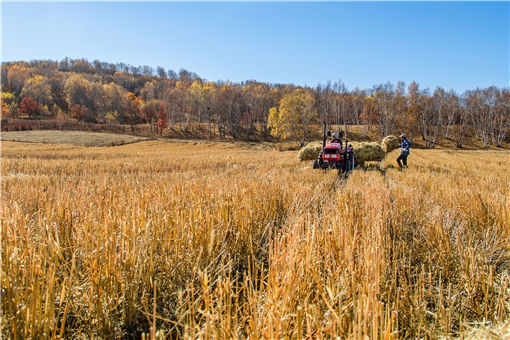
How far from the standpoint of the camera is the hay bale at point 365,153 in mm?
14492

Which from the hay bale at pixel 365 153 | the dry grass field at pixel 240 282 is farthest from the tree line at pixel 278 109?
the dry grass field at pixel 240 282

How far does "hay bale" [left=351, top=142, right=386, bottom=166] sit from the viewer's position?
14.5 m

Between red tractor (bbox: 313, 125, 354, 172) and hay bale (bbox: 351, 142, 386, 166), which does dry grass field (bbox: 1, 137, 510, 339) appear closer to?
red tractor (bbox: 313, 125, 354, 172)

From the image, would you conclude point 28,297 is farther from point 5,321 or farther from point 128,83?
point 128,83

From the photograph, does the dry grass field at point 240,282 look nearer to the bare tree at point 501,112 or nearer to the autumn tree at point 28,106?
the bare tree at point 501,112

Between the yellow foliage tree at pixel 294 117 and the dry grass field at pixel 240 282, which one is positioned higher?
the yellow foliage tree at pixel 294 117

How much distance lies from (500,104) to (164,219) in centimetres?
7724

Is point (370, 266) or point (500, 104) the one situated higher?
point (500, 104)

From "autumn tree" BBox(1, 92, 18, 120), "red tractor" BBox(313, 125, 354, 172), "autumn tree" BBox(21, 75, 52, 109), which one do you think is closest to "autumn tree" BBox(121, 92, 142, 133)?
"autumn tree" BBox(1, 92, 18, 120)

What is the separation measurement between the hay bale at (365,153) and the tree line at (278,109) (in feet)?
81.3

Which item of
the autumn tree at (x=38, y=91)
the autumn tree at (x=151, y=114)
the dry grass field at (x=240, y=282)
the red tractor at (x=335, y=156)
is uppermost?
the autumn tree at (x=38, y=91)

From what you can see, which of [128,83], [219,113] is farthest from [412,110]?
[128,83]

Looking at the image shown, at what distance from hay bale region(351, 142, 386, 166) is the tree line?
81.3 ft

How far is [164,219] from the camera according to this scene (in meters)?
2.49
